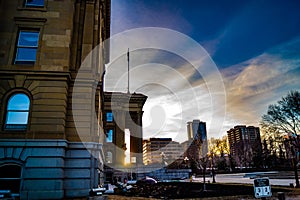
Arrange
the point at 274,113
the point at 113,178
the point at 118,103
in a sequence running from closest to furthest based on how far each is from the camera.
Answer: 1. the point at 274,113
2. the point at 113,178
3. the point at 118,103

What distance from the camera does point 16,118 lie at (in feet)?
47.7

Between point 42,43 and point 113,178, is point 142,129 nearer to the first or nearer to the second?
point 113,178

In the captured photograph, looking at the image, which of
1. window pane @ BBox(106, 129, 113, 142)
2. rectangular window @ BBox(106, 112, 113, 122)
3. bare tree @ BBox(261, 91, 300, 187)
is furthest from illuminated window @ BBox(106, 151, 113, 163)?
bare tree @ BBox(261, 91, 300, 187)

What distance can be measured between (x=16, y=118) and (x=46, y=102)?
202 centimetres

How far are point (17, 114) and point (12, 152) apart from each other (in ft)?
7.81

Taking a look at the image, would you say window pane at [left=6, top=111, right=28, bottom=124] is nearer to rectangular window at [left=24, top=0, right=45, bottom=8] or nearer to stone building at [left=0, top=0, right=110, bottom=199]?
stone building at [left=0, top=0, right=110, bottom=199]

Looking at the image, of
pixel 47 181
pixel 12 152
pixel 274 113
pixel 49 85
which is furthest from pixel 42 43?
pixel 274 113

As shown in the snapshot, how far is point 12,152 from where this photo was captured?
44.4ft

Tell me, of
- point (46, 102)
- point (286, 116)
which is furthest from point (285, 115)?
point (46, 102)

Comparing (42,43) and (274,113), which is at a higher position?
(42,43)

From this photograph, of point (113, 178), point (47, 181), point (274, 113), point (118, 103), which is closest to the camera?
point (47, 181)

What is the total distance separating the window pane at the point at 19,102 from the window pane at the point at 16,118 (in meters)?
0.32

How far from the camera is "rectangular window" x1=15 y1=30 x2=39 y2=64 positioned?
15.8m

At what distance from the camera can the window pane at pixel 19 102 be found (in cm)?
1466
